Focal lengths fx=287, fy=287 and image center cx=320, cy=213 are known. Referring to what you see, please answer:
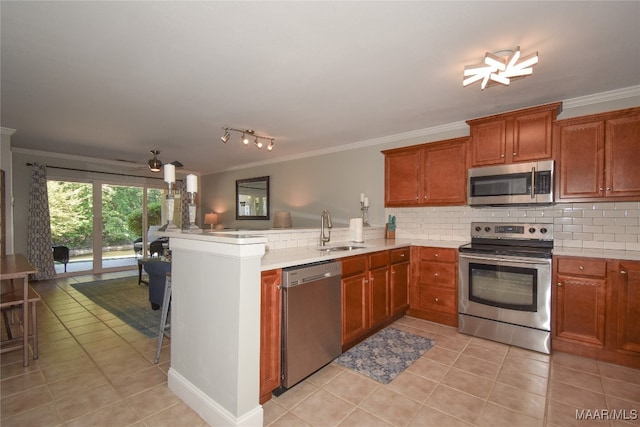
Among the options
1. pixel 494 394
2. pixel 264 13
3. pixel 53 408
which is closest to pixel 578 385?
pixel 494 394

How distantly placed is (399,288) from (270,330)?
189cm

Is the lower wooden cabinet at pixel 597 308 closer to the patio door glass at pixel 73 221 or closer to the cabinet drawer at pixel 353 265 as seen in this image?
the cabinet drawer at pixel 353 265

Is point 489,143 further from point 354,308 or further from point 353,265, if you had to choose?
point 354,308

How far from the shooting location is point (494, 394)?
204cm

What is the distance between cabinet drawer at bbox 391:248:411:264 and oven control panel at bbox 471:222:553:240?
2.80ft

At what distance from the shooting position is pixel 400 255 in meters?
3.33

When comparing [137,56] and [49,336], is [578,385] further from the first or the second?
[49,336]

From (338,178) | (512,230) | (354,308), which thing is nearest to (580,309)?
(512,230)

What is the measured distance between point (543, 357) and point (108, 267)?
Answer: 7710 mm

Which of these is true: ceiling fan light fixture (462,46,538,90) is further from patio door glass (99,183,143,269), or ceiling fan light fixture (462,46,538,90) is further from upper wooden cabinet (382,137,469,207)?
patio door glass (99,183,143,269)

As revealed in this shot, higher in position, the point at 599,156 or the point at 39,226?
the point at 599,156

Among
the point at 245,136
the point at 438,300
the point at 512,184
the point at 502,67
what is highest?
the point at 245,136

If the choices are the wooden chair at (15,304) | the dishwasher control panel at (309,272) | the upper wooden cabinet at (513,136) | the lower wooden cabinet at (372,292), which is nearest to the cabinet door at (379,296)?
the lower wooden cabinet at (372,292)

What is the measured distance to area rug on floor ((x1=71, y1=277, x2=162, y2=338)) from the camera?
3.36 metres
